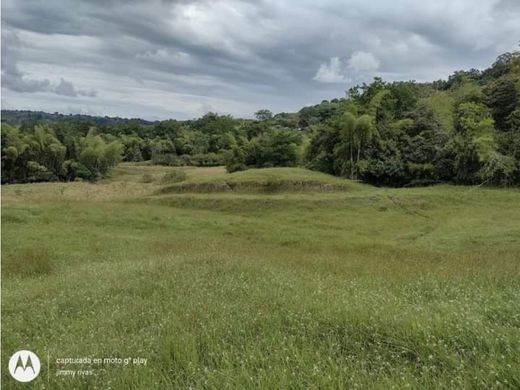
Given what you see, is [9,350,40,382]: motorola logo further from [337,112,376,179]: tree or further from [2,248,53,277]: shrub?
[337,112,376,179]: tree

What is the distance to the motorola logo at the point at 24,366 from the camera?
13.6 feet

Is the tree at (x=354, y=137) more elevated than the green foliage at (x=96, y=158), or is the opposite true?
the tree at (x=354, y=137)

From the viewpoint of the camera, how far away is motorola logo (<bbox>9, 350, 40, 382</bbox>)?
4.14 m

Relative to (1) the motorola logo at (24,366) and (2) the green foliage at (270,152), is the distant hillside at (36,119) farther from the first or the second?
(1) the motorola logo at (24,366)

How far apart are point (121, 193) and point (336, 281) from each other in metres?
31.2

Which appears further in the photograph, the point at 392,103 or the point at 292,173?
the point at 392,103

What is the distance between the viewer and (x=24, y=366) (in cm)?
435

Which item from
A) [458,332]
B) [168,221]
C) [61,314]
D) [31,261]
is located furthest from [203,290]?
[168,221]

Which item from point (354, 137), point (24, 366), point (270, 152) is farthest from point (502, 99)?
point (24, 366)

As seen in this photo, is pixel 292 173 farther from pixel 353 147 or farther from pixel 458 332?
pixel 458 332

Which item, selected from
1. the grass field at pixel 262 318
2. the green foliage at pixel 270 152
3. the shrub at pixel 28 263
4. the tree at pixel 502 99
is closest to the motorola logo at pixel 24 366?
the grass field at pixel 262 318

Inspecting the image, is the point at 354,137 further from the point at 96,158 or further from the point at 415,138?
the point at 96,158

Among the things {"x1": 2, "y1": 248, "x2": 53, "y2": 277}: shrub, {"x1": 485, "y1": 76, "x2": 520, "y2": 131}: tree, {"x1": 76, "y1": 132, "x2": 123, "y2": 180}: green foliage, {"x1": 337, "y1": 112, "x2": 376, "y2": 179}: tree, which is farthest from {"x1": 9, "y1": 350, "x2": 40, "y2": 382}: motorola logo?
{"x1": 76, "y1": 132, "x2": 123, "y2": 180}: green foliage

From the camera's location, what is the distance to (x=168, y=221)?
21500 mm
